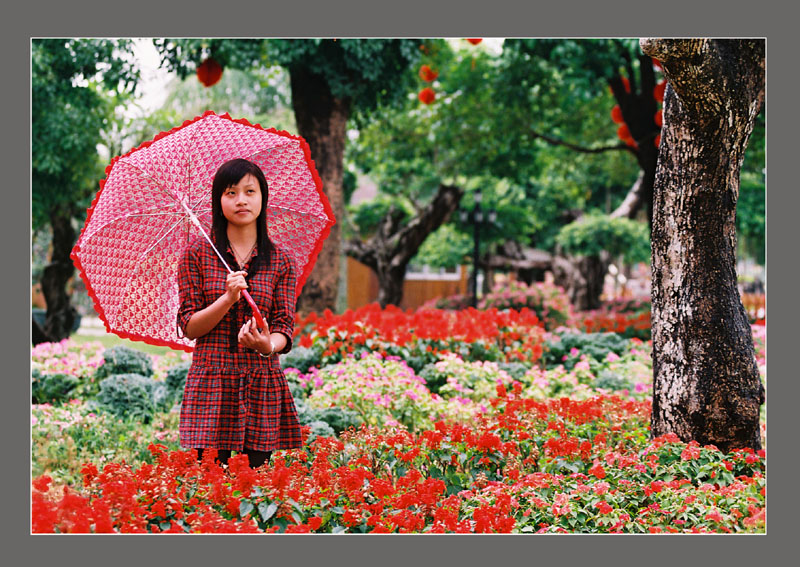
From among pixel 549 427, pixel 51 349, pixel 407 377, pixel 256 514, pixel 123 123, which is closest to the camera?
pixel 256 514

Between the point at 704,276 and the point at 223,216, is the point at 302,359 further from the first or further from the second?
the point at 704,276

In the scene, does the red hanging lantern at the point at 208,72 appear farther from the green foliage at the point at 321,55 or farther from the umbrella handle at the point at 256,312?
the umbrella handle at the point at 256,312

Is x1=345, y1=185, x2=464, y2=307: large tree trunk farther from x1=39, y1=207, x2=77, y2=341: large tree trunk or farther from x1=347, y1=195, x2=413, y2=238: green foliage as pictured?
x1=39, y1=207, x2=77, y2=341: large tree trunk

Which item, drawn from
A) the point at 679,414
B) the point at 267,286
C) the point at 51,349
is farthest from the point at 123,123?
the point at 679,414

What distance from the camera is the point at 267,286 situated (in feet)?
10.1

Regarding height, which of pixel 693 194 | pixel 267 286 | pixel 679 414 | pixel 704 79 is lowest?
pixel 679 414

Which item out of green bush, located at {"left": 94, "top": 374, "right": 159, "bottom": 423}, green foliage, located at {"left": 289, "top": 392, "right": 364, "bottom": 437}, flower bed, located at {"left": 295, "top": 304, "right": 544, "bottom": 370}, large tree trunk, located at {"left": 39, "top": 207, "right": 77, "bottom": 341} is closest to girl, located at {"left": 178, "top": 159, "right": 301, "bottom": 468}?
green foliage, located at {"left": 289, "top": 392, "right": 364, "bottom": 437}

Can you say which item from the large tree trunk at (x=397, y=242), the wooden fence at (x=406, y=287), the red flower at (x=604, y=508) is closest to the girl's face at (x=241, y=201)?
the red flower at (x=604, y=508)

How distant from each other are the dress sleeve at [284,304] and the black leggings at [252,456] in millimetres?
476

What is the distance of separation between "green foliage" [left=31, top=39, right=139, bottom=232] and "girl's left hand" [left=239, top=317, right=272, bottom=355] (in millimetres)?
5049

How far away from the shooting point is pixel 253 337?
2879 millimetres

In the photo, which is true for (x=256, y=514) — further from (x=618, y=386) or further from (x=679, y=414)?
(x=618, y=386)

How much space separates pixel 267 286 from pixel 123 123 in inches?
330

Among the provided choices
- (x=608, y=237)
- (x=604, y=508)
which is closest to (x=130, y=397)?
(x=604, y=508)
